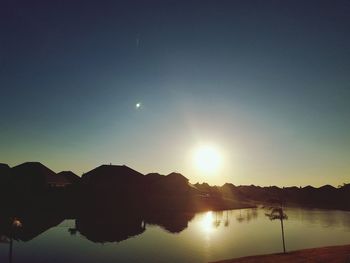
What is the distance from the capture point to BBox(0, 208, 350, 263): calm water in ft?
122

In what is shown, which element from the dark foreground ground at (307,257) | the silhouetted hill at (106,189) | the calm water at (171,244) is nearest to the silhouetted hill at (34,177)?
the silhouetted hill at (106,189)

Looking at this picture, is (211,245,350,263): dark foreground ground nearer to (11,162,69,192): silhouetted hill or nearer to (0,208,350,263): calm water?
(0,208,350,263): calm water

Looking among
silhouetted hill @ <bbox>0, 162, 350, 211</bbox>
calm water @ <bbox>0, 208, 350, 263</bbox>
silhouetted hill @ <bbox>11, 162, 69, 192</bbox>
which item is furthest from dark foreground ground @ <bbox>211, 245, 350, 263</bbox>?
silhouetted hill @ <bbox>11, 162, 69, 192</bbox>

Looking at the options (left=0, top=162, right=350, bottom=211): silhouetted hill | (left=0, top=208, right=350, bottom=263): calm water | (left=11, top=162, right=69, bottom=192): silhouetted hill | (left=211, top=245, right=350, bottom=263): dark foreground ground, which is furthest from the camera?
(left=11, top=162, right=69, bottom=192): silhouetted hill

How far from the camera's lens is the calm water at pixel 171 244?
37125 mm

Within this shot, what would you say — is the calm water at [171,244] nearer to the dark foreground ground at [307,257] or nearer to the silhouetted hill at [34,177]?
the dark foreground ground at [307,257]

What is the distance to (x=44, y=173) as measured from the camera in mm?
81375

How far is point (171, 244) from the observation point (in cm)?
4516

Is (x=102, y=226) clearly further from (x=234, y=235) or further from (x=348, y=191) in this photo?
(x=348, y=191)

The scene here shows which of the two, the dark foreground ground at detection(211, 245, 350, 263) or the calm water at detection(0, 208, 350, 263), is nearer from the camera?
the dark foreground ground at detection(211, 245, 350, 263)

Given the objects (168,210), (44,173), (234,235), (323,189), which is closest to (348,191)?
(323,189)

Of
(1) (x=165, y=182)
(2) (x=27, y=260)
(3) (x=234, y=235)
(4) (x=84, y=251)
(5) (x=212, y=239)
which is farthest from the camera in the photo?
(1) (x=165, y=182)

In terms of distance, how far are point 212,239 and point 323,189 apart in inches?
6853

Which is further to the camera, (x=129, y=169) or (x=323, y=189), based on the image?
(x=323, y=189)
